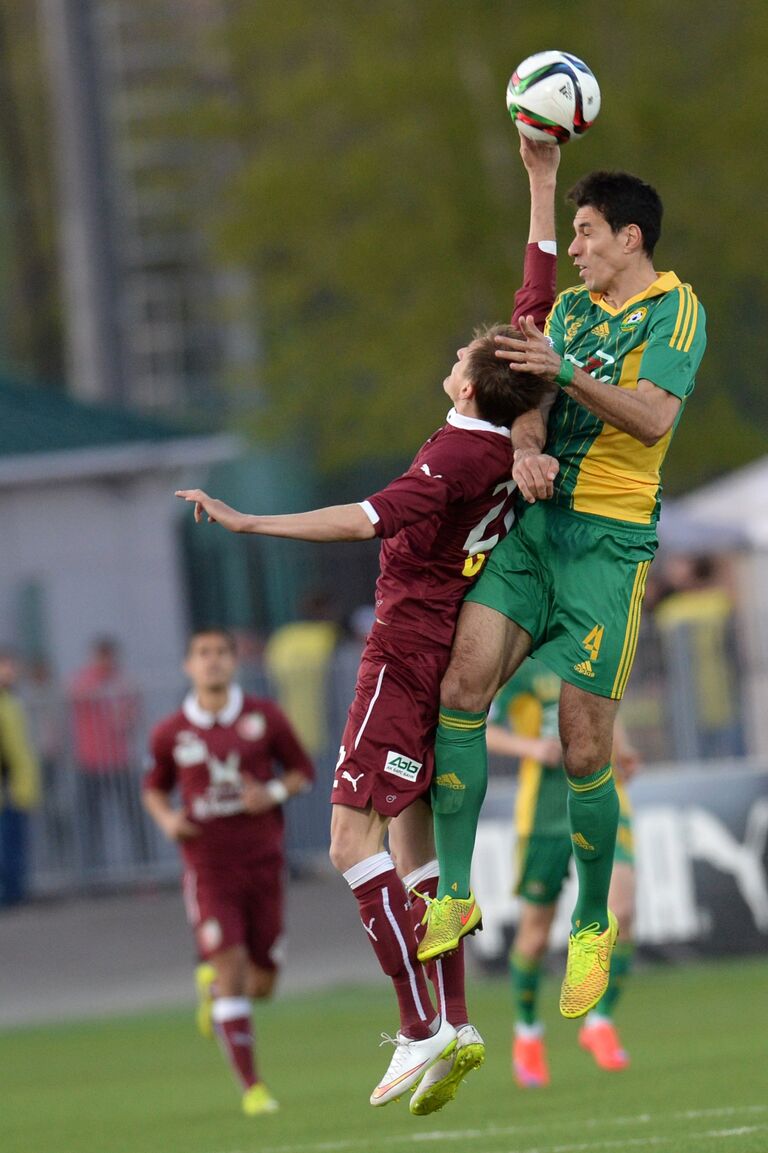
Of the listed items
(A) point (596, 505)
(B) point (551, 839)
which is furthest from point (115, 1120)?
(A) point (596, 505)

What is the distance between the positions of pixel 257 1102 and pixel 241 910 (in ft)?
3.11

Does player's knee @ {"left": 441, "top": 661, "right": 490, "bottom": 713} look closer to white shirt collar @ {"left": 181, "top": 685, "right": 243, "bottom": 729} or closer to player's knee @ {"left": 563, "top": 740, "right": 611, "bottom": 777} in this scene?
player's knee @ {"left": 563, "top": 740, "right": 611, "bottom": 777}

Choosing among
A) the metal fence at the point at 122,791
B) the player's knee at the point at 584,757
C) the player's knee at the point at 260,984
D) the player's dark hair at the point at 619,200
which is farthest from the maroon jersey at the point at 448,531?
the metal fence at the point at 122,791

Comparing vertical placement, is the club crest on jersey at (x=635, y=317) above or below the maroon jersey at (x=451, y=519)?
above

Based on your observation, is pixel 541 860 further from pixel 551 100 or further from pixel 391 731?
pixel 551 100

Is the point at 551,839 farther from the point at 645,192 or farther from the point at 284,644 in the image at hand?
the point at 284,644

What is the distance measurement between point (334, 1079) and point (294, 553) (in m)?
16.7

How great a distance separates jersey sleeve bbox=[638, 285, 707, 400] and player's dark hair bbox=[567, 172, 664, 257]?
0.25 metres

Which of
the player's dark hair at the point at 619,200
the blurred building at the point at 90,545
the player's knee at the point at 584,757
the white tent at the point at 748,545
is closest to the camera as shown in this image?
the player's dark hair at the point at 619,200

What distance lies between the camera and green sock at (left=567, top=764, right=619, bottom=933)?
8.42 m

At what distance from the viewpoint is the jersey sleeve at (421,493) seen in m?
7.89

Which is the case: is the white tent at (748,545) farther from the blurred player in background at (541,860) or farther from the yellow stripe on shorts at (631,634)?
the yellow stripe on shorts at (631,634)

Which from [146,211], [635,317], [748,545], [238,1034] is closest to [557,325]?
[635,317]

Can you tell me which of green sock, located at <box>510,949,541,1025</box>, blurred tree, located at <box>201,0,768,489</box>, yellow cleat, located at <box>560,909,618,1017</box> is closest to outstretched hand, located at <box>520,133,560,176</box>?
yellow cleat, located at <box>560,909,618,1017</box>
